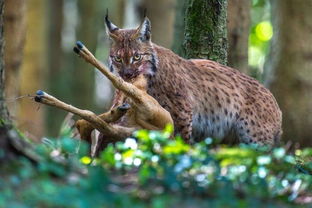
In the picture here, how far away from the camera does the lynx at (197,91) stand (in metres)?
8.05

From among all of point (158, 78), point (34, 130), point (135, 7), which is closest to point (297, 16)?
point (158, 78)

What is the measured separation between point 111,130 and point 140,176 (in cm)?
241

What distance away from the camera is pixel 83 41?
1836cm

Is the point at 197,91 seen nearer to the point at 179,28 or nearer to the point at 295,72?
the point at 295,72

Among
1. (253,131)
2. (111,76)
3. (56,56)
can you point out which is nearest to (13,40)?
(253,131)

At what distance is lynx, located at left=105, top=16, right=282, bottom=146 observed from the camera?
8.05 metres

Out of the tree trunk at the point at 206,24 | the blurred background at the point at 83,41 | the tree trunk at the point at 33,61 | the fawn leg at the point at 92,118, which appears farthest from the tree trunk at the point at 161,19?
the fawn leg at the point at 92,118

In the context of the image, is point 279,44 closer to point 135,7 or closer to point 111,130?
point 111,130

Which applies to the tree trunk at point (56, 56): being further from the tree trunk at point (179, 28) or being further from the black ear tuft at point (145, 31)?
the black ear tuft at point (145, 31)

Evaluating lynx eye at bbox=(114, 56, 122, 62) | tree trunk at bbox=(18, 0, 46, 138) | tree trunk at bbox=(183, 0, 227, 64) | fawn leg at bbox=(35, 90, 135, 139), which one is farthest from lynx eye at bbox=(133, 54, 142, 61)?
tree trunk at bbox=(18, 0, 46, 138)

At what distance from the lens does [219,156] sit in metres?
4.77

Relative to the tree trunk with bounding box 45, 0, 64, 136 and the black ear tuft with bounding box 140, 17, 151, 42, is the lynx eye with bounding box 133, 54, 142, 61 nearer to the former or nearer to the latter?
the black ear tuft with bounding box 140, 17, 151, 42

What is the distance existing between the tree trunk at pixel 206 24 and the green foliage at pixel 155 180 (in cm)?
371

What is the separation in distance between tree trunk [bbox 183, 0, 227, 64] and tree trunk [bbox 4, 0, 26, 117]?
245cm
